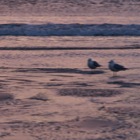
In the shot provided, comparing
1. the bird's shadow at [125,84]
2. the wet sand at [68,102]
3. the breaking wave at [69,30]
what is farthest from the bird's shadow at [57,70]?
the breaking wave at [69,30]

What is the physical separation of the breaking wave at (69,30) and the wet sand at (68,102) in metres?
9.29

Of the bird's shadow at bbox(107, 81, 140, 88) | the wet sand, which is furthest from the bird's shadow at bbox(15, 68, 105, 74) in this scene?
the bird's shadow at bbox(107, 81, 140, 88)

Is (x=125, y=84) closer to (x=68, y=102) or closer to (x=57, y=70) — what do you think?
(x=68, y=102)

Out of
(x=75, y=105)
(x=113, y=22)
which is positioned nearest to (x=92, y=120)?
(x=75, y=105)

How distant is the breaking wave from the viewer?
26.3 metres

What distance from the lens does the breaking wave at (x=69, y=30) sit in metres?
26.3

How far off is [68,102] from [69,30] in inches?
635

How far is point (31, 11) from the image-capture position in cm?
3553

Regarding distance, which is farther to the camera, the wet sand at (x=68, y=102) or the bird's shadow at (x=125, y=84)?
the bird's shadow at (x=125, y=84)

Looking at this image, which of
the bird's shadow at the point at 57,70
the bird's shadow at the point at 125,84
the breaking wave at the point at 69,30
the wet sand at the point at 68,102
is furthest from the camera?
the breaking wave at the point at 69,30

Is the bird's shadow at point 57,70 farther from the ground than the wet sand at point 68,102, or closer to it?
closer to it

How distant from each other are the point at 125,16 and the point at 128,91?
21.3m

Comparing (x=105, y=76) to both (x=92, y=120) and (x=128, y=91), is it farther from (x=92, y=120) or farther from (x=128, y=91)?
(x=92, y=120)

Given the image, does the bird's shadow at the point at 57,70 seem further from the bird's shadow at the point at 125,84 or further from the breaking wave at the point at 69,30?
the breaking wave at the point at 69,30
